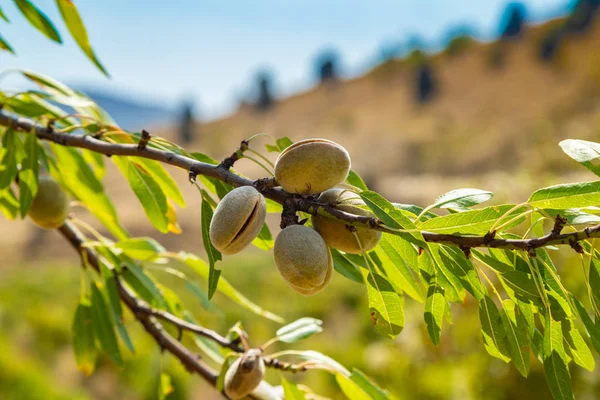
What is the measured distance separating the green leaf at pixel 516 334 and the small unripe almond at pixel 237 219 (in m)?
0.26

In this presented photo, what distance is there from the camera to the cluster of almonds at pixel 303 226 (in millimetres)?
477

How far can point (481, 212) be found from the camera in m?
0.47

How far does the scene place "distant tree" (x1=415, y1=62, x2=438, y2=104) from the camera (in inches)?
890

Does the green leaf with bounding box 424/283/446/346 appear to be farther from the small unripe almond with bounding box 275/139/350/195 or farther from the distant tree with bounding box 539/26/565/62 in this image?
the distant tree with bounding box 539/26/565/62

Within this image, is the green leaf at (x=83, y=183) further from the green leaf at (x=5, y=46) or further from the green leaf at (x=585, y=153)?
the green leaf at (x=585, y=153)

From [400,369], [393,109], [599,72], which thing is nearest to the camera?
[400,369]

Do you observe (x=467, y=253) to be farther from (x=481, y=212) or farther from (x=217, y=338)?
(x=217, y=338)

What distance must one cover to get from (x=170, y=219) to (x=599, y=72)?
746 inches

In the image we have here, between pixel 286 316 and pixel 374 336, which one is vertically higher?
pixel 374 336

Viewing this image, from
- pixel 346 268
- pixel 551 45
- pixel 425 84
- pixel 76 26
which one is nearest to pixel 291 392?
pixel 346 268

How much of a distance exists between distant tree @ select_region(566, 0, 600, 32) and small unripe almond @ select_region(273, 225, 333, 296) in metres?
25.2

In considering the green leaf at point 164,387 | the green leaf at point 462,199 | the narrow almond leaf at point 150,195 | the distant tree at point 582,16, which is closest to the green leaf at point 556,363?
the green leaf at point 462,199

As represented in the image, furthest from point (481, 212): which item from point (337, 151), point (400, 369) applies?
point (400, 369)

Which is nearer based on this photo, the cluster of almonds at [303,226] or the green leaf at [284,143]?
the cluster of almonds at [303,226]
